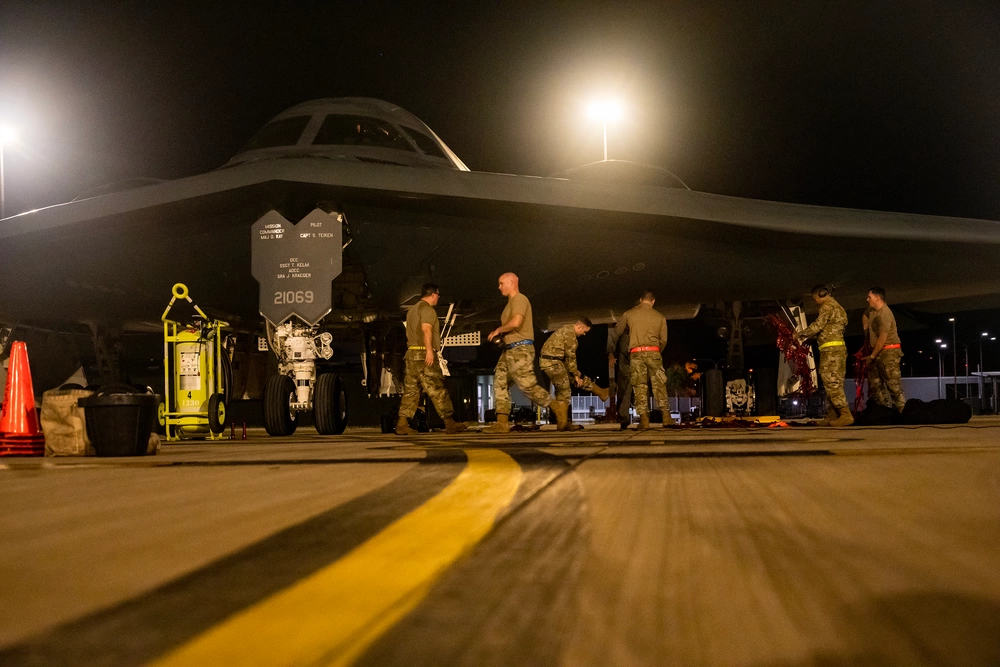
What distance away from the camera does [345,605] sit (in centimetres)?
106

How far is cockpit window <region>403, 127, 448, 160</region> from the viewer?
12.2 m

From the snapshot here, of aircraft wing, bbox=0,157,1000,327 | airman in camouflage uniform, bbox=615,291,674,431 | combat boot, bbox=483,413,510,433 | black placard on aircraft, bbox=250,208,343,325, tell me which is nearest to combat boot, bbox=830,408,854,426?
airman in camouflage uniform, bbox=615,291,674,431

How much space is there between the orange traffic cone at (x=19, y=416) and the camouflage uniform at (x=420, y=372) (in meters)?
4.34

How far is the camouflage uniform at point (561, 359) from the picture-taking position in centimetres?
1063

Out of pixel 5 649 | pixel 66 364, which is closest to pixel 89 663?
pixel 5 649

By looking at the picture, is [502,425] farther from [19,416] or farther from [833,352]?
[19,416]

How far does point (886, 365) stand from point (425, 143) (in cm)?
768

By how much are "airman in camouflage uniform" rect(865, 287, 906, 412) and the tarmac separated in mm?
8921

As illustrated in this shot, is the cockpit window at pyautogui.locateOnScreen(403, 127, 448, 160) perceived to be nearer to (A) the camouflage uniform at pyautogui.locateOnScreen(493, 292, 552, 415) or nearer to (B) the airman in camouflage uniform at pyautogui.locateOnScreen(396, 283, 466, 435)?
(B) the airman in camouflage uniform at pyautogui.locateOnScreen(396, 283, 466, 435)

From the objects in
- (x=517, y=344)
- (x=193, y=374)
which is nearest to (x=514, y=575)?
(x=517, y=344)

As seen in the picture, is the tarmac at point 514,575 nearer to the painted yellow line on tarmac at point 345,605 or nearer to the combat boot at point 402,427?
the painted yellow line on tarmac at point 345,605

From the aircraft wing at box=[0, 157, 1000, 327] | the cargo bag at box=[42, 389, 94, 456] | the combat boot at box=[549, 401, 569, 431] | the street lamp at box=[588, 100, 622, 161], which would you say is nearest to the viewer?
the cargo bag at box=[42, 389, 94, 456]

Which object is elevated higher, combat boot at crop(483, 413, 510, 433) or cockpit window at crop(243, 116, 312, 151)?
cockpit window at crop(243, 116, 312, 151)

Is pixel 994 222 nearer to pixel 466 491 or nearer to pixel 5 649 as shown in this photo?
pixel 466 491
